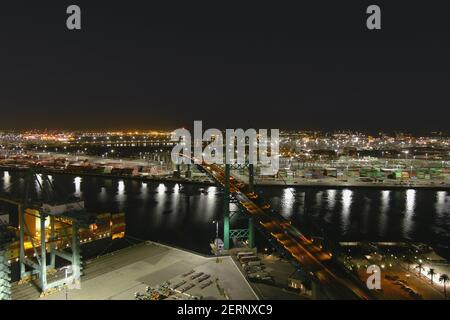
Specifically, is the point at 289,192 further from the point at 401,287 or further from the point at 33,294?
the point at 33,294

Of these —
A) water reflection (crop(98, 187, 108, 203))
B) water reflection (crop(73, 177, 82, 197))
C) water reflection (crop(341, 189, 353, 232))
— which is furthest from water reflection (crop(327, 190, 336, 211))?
water reflection (crop(73, 177, 82, 197))

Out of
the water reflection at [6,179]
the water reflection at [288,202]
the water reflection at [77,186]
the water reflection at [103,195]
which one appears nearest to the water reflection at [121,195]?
the water reflection at [103,195]

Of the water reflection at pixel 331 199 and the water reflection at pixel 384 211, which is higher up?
the water reflection at pixel 331 199

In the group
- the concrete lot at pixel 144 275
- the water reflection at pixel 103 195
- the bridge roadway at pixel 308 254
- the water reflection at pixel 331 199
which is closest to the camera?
the bridge roadway at pixel 308 254

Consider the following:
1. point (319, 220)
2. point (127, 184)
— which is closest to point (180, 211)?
point (319, 220)

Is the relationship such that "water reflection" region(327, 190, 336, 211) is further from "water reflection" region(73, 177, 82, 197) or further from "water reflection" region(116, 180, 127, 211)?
"water reflection" region(73, 177, 82, 197)
